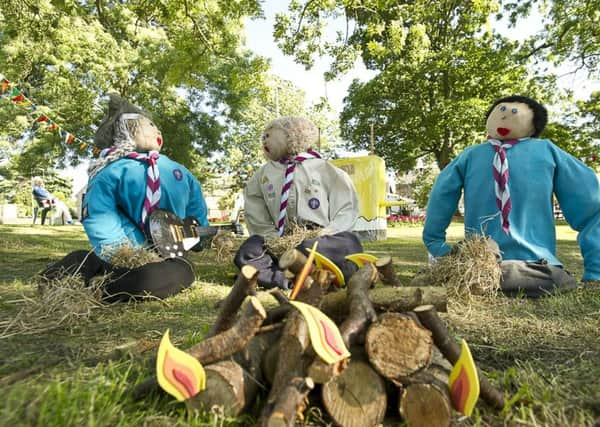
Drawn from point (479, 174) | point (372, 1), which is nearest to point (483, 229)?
point (479, 174)

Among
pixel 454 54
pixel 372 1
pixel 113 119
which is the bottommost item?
pixel 113 119

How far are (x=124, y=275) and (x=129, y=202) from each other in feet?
2.13

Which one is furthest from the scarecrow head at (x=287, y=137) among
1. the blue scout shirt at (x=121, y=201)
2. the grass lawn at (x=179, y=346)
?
the grass lawn at (x=179, y=346)

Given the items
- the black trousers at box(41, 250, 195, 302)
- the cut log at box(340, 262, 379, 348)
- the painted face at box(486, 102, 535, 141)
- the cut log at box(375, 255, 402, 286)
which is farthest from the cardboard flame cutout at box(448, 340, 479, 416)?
the painted face at box(486, 102, 535, 141)

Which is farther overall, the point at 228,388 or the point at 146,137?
the point at 146,137

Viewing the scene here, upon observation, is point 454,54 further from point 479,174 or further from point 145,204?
point 145,204

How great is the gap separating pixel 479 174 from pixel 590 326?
4.20ft

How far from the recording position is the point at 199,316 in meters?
2.38

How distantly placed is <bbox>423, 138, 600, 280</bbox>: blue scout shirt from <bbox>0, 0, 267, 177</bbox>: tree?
164 inches

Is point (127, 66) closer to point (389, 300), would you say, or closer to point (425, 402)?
point (389, 300)

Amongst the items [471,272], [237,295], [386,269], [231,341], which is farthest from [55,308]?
[471,272]

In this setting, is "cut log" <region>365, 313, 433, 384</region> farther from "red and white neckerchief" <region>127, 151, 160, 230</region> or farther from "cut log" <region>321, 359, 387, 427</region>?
"red and white neckerchief" <region>127, 151, 160, 230</region>

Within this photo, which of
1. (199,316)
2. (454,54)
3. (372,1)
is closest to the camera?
(199,316)

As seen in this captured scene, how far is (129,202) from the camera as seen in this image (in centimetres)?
313
